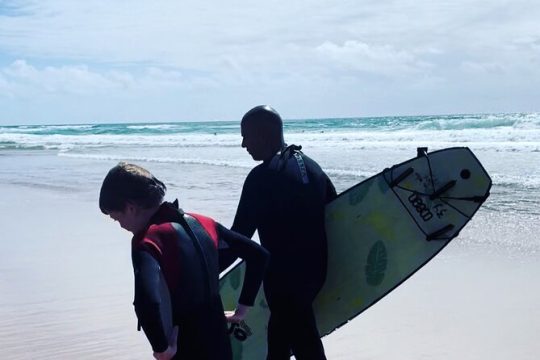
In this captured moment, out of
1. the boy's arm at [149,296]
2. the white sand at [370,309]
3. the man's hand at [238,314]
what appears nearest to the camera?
the boy's arm at [149,296]

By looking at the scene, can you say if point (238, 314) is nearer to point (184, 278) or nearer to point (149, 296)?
point (184, 278)

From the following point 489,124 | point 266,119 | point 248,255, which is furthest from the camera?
point 489,124

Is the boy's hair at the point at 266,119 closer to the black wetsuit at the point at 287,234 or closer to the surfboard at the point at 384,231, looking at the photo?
the black wetsuit at the point at 287,234

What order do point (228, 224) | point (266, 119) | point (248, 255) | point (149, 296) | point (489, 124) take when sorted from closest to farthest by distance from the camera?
point (149, 296)
point (248, 255)
point (266, 119)
point (228, 224)
point (489, 124)

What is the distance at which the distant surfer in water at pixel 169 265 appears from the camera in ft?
6.28

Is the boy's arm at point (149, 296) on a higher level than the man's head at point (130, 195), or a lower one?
lower

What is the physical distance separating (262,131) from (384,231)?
944mm

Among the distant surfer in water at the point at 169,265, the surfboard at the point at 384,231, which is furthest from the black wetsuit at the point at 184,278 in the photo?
the surfboard at the point at 384,231

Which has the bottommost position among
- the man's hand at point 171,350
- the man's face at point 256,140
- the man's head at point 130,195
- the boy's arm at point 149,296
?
the man's hand at point 171,350

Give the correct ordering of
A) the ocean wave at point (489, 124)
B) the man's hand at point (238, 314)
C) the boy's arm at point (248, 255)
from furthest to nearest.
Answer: the ocean wave at point (489, 124)
the man's hand at point (238, 314)
the boy's arm at point (248, 255)

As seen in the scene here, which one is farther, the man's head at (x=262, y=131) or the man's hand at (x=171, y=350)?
the man's head at (x=262, y=131)

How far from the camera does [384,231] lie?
336 cm

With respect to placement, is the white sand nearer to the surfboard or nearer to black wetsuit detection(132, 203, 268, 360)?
the surfboard

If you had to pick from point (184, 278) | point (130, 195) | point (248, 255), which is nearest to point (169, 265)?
point (184, 278)
